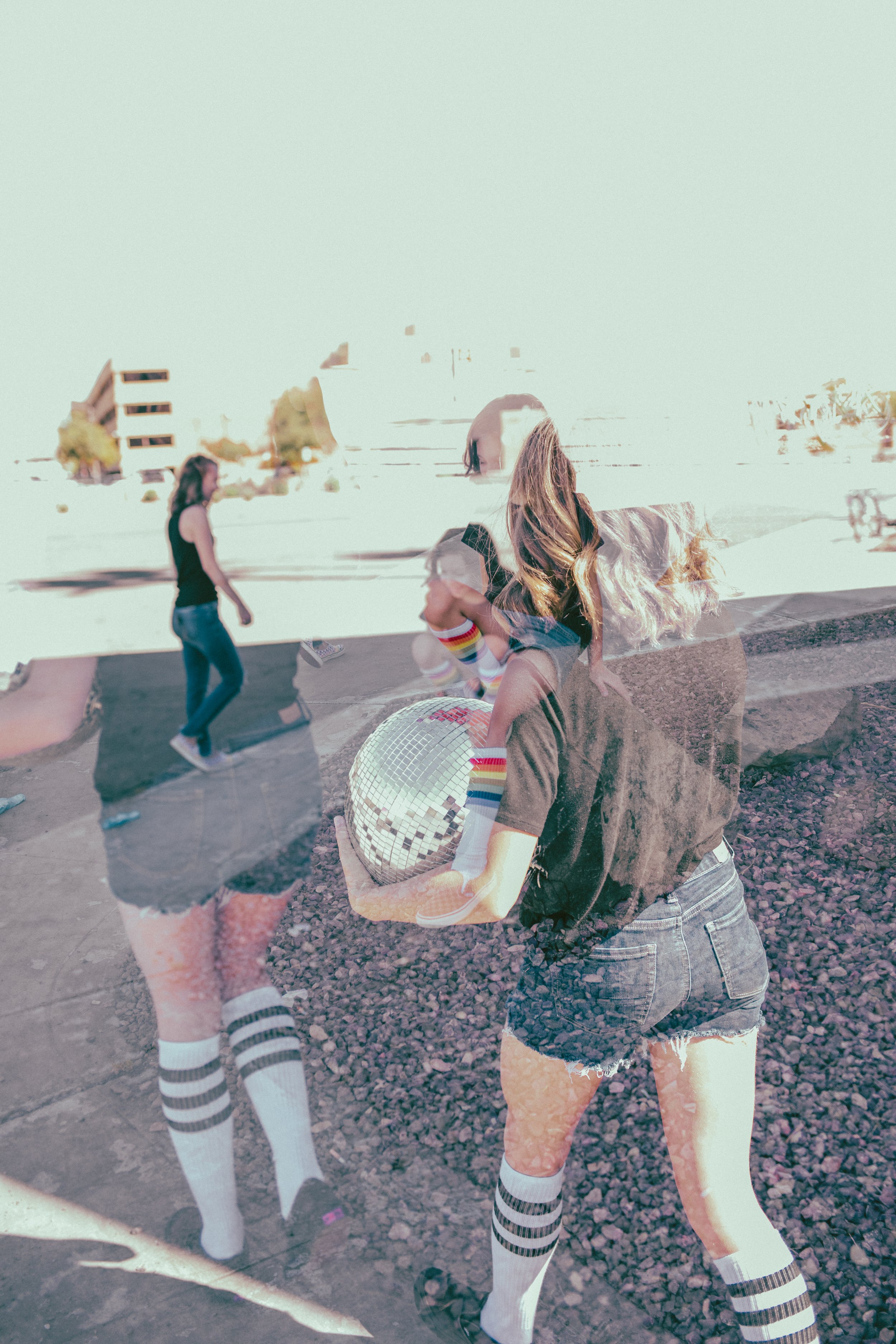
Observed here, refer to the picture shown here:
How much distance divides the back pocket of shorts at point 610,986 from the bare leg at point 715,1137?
0.47 ft

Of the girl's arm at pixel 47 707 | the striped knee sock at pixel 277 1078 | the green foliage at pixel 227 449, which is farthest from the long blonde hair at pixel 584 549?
the striped knee sock at pixel 277 1078

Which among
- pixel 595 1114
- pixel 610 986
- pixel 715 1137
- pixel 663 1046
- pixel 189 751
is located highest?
pixel 189 751

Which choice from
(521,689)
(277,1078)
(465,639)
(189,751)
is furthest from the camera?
(465,639)

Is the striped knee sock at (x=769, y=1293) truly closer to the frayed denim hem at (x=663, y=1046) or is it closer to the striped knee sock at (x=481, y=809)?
the frayed denim hem at (x=663, y=1046)

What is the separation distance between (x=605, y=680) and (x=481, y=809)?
32cm

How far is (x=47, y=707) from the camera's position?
193 cm

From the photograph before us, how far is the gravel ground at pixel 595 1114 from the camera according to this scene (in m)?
2.28

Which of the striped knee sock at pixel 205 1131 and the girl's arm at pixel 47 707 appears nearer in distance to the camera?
the girl's arm at pixel 47 707

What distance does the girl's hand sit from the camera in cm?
158

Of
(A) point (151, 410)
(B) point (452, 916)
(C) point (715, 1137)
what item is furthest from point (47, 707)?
(C) point (715, 1137)

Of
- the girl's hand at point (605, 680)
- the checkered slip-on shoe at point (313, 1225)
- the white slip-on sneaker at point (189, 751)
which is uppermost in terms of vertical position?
the girl's hand at point (605, 680)

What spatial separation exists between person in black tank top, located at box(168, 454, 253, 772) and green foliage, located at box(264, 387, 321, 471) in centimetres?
Answer: 13

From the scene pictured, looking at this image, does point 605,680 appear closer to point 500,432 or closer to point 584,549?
point 584,549

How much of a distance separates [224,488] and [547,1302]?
6.84 ft
